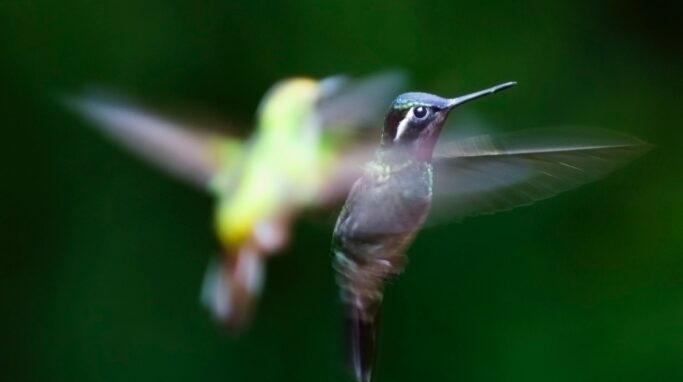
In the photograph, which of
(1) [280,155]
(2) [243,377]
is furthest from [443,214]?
(2) [243,377]

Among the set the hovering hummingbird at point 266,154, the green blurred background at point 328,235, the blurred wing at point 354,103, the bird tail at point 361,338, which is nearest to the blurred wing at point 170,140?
the hovering hummingbird at point 266,154

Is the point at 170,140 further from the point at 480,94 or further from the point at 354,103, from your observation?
the point at 480,94

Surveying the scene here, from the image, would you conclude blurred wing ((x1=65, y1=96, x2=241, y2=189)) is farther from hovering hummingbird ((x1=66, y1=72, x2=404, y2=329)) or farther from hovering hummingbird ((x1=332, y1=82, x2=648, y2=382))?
hovering hummingbird ((x1=332, y1=82, x2=648, y2=382))

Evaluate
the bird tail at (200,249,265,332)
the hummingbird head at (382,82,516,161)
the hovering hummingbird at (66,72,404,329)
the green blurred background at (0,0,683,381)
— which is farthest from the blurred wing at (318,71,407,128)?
the green blurred background at (0,0,683,381)

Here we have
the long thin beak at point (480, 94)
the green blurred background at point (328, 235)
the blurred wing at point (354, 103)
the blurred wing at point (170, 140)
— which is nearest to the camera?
the long thin beak at point (480, 94)

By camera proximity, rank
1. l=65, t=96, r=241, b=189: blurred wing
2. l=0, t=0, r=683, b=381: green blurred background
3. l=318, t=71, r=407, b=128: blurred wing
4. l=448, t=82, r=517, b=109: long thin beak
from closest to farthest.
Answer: l=448, t=82, r=517, b=109: long thin beak, l=318, t=71, r=407, b=128: blurred wing, l=65, t=96, r=241, b=189: blurred wing, l=0, t=0, r=683, b=381: green blurred background

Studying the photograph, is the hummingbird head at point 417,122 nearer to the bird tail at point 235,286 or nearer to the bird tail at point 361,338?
the bird tail at point 361,338

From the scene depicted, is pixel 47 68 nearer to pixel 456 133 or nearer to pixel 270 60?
pixel 270 60
